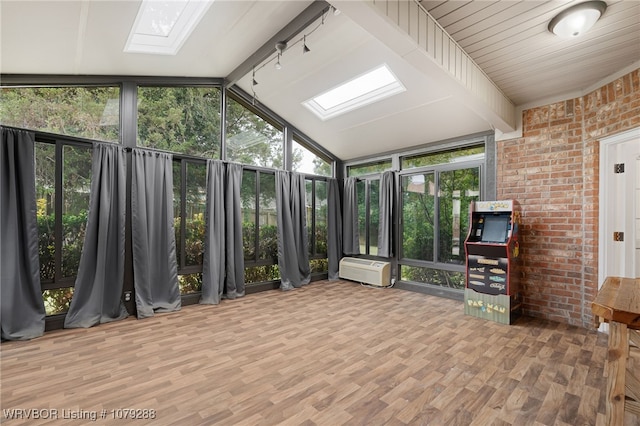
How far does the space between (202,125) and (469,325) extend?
14.9 ft

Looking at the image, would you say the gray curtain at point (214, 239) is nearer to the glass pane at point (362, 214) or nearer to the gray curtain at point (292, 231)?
the gray curtain at point (292, 231)

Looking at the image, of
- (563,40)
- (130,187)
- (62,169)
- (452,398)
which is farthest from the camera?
(130,187)

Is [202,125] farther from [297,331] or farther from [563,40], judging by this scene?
[563,40]

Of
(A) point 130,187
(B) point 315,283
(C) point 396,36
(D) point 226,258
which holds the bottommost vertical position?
(B) point 315,283

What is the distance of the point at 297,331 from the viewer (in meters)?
3.18

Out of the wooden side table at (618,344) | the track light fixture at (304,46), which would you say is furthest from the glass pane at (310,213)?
the wooden side table at (618,344)

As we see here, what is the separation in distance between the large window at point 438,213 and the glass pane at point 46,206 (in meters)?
4.91

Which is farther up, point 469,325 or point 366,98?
point 366,98

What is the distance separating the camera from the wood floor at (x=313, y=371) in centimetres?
183

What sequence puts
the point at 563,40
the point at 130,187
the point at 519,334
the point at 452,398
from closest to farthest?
the point at 452,398 < the point at 563,40 < the point at 519,334 < the point at 130,187

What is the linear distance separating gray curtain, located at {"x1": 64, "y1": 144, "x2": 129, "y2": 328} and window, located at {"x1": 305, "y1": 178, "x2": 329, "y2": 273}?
3110mm

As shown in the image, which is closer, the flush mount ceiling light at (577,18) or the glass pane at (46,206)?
the flush mount ceiling light at (577,18)

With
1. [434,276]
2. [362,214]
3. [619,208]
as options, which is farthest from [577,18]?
[362,214]

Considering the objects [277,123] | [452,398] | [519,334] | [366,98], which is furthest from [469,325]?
[277,123]
